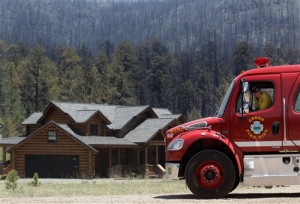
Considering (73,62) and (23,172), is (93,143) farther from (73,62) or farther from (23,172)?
(73,62)

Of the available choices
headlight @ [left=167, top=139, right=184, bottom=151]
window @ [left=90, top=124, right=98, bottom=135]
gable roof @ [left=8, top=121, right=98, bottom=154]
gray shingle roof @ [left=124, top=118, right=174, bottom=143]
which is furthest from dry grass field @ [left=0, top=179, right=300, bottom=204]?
window @ [left=90, top=124, right=98, bottom=135]

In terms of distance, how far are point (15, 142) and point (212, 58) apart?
391ft

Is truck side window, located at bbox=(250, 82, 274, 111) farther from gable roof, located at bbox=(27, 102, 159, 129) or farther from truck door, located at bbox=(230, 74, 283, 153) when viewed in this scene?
gable roof, located at bbox=(27, 102, 159, 129)

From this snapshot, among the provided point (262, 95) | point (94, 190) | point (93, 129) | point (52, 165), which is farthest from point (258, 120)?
point (93, 129)

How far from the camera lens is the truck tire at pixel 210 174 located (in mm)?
13704

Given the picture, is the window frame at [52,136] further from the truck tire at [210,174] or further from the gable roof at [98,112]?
the truck tire at [210,174]

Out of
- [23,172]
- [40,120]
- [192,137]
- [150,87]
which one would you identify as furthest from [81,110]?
[150,87]

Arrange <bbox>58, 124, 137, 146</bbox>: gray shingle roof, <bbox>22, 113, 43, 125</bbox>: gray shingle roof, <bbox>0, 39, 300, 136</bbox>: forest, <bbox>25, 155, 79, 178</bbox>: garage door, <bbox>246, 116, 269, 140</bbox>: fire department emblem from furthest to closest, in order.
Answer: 1. <bbox>0, 39, 300, 136</bbox>: forest
2. <bbox>22, 113, 43, 125</bbox>: gray shingle roof
3. <bbox>58, 124, 137, 146</bbox>: gray shingle roof
4. <bbox>25, 155, 79, 178</bbox>: garage door
5. <bbox>246, 116, 269, 140</bbox>: fire department emblem

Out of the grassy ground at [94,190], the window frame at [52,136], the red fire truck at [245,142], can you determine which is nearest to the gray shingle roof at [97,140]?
the window frame at [52,136]

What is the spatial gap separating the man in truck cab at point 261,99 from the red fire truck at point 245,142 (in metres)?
0.07

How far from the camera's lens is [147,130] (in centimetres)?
5575

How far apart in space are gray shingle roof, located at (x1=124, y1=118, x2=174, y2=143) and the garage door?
5.91m

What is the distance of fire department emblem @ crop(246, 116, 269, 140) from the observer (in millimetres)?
13688

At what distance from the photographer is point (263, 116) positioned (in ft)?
45.0
